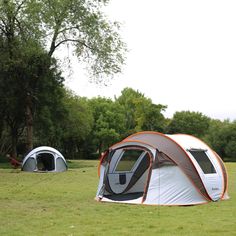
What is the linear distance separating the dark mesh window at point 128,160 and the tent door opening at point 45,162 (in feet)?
42.7

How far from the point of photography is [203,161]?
42.0 ft

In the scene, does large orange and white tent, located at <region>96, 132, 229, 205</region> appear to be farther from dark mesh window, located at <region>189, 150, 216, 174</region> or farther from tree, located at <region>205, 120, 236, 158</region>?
tree, located at <region>205, 120, 236, 158</region>

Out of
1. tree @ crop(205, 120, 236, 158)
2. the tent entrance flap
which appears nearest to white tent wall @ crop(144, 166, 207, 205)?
the tent entrance flap

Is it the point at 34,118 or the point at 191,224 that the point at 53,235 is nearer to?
the point at 191,224

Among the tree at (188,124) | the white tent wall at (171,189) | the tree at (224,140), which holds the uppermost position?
the tree at (188,124)

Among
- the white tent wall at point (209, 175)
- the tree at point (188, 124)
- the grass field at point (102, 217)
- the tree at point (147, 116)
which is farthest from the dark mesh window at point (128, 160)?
the tree at point (188, 124)

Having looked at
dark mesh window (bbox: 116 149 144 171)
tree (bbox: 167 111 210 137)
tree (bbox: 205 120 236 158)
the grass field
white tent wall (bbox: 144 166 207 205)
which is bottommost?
the grass field

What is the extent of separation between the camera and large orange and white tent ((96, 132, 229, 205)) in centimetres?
1198

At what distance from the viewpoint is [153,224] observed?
8875 mm

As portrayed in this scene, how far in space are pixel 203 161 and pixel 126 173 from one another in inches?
93.5

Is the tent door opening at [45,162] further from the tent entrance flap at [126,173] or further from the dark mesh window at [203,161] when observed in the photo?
the dark mesh window at [203,161]

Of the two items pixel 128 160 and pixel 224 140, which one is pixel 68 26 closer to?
pixel 128 160

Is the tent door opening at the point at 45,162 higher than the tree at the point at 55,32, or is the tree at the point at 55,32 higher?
the tree at the point at 55,32

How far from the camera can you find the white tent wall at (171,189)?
11852 mm
